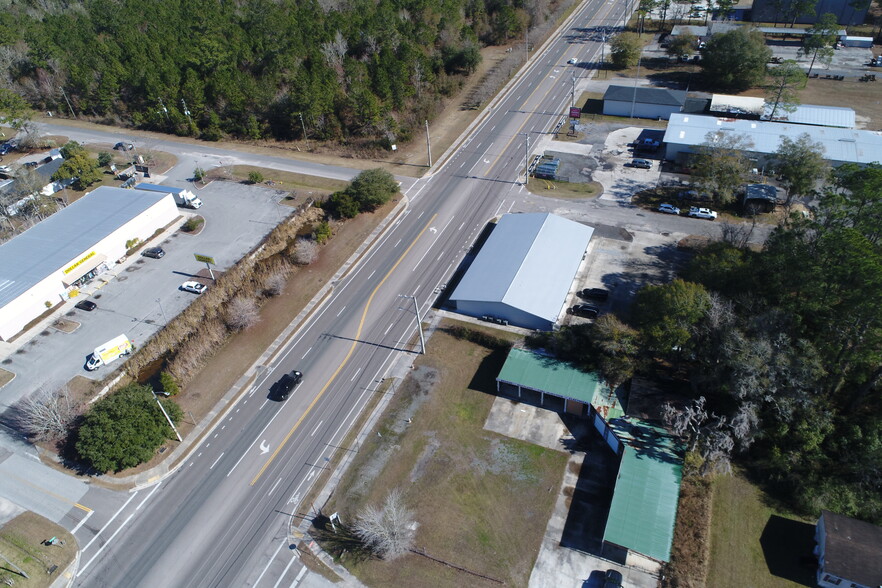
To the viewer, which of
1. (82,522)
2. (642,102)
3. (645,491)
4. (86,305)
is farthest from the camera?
(642,102)

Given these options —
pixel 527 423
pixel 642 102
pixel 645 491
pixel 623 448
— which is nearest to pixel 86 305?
pixel 527 423

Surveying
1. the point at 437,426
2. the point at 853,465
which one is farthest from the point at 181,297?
the point at 853,465

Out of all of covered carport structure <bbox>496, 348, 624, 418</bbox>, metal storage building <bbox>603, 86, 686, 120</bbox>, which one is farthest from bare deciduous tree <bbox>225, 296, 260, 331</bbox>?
metal storage building <bbox>603, 86, 686, 120</bbox>

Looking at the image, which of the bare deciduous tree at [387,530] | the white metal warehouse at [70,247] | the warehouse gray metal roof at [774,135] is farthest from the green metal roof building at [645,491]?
the white metal warehouse at [70,247]

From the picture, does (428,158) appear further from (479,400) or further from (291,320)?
(479,400)

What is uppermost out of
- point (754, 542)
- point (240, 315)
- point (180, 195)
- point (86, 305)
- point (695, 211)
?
point (695, 211)

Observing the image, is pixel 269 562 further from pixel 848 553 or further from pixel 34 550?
pixel 848 553
